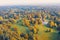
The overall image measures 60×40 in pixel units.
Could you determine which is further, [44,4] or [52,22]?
[44,4]

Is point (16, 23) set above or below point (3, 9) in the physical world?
below

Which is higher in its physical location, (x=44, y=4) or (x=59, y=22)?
(x=44, y=4)

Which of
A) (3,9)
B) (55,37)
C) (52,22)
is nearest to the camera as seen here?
A: (55,37)

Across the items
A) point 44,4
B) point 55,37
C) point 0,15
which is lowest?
point 55,37

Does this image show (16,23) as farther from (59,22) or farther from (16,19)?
(59,22)

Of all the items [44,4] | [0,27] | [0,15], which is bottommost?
[0,27]

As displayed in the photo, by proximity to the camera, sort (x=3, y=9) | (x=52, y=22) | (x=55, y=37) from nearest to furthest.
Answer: (x=55, y=37)
(x=52, y=22)
(x=3, y=9)

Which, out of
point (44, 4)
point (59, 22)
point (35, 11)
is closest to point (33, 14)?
point (35, 11)

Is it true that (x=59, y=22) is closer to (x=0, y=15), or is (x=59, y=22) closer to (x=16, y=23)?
(x=16, y=23)

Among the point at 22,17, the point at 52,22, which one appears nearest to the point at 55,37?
the point at 52,22
